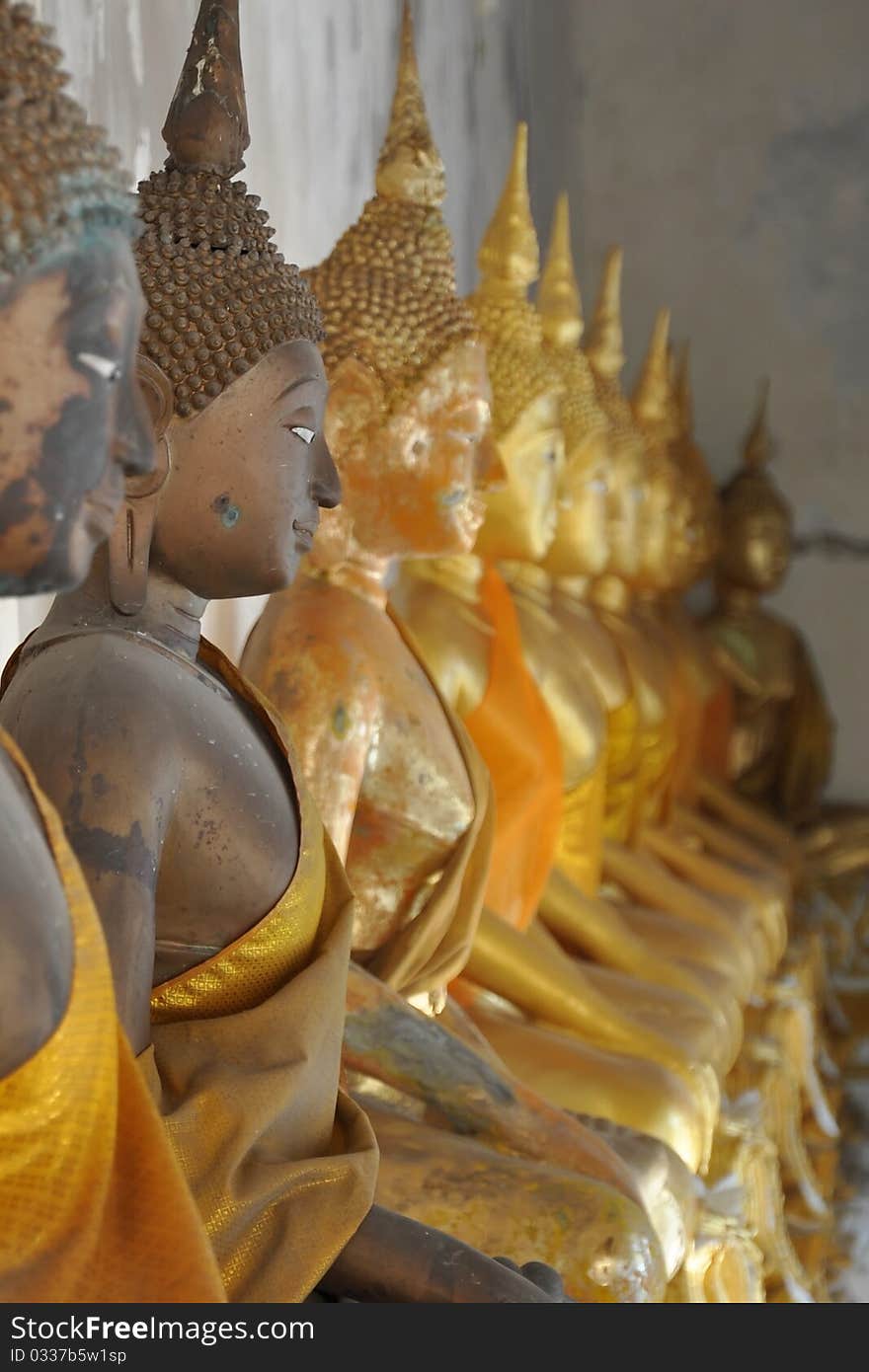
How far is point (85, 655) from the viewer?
1.63m

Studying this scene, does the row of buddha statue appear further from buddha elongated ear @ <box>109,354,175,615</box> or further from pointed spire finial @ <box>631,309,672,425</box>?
pointed spire finial @ <box>631,309,672,425</box>

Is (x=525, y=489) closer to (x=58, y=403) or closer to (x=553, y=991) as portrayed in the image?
(x=553, y=991)

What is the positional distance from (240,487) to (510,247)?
6.04 feet

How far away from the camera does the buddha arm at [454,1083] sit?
236 cm

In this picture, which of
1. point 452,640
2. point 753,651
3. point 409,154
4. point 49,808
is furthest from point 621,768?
point 49,808

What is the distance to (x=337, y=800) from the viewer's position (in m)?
2.45

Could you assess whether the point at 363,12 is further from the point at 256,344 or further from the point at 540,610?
the point at 256,344

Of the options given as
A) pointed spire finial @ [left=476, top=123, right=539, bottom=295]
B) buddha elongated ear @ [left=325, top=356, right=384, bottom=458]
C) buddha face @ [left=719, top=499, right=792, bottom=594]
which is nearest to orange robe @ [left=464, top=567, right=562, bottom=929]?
pointed spire finial @ [left=476, top=123, right=539, bottom=295]

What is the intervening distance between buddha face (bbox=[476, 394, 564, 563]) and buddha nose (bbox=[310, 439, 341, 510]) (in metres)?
1.55

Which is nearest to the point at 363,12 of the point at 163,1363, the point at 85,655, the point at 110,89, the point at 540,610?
the point at 540,610

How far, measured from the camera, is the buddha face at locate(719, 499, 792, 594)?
654 cm

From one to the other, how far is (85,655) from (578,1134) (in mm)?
1224

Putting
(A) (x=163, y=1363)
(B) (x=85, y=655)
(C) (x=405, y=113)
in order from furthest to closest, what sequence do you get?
(C) (x=405, y=113) → (B) (x=85, y=655) → (A) (x=163, y=1363)

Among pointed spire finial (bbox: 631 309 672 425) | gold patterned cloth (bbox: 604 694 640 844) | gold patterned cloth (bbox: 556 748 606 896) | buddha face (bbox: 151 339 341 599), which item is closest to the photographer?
buddha face (bbox: 151 339 341 599)
